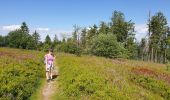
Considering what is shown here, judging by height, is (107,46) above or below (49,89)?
above

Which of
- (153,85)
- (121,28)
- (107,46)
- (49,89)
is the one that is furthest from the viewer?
(121,28)

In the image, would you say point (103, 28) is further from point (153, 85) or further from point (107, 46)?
point (153, 85)

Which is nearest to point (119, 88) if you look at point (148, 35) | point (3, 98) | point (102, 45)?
point (3, 98)

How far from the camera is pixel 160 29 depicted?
92188mm

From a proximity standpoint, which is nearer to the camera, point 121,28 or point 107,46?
point 107,46

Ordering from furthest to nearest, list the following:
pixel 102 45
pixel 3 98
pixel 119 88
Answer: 1. pixel 102 45
2. pixel 119 88
3. pixel 3 98

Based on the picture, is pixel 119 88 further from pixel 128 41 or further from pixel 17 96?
pixel 128 41

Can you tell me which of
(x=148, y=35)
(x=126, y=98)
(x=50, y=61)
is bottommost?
(x=126, y=98)

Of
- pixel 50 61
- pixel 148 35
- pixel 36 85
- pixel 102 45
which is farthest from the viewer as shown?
pixel 148 35

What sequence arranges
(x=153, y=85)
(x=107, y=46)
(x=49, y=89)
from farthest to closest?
(x=107, y=46), (x=153, y=85), (x=49, y=89)

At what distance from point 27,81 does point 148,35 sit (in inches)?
2764

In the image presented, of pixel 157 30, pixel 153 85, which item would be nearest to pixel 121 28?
pixel 157 30

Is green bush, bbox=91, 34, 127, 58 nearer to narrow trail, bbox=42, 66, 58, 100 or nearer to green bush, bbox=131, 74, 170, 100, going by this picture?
green bush, bbox=131, 74, 170, 100

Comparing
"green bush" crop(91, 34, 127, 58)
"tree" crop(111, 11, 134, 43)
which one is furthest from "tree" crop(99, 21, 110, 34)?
"green bush" crop(91, 34, 127, 58)
